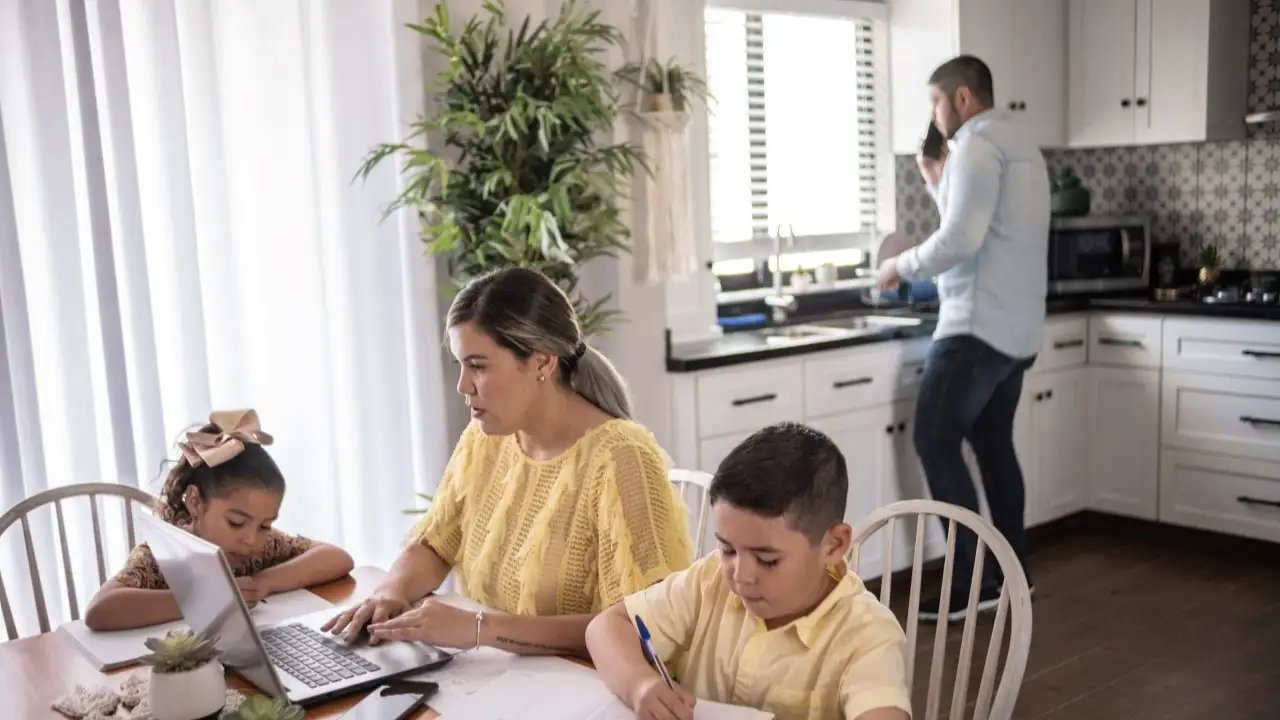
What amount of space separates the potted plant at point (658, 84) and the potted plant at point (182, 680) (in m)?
2.20

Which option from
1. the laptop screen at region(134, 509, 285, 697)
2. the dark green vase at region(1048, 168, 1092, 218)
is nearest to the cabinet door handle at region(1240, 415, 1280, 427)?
the dark green vase at region(1048, 168, 1092, 218)

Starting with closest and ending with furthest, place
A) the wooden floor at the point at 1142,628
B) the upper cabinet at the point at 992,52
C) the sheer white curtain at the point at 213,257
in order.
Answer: the sheer white curtain at the point at 213,257, the wooden floor at the point at 1142,628, the upper cabinet at the point at 992,52

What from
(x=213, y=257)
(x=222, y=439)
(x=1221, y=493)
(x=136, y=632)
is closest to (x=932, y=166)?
(x=1221, y=493)

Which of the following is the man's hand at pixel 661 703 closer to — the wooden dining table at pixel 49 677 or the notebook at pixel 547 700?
the notebook at pixel 547 700

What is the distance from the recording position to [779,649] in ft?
4.66

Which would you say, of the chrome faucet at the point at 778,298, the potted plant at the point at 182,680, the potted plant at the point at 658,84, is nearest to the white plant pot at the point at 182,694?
the potted plant at the point at 182,680

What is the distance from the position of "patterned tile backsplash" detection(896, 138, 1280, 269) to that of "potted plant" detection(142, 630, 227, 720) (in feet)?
12.2

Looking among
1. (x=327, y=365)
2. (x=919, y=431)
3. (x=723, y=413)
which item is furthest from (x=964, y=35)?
(x=327, y=365)

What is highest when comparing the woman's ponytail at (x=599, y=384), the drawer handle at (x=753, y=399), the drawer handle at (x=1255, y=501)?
the woman's ponytail at (x=599, y=384)

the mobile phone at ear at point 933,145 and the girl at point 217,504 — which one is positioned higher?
the mobile phone at ear at point 933,145

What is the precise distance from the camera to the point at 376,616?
1.71m

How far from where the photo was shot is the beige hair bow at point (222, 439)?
6.00 feet

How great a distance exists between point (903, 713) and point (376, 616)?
0.79 meters

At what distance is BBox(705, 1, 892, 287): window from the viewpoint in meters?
4.20
